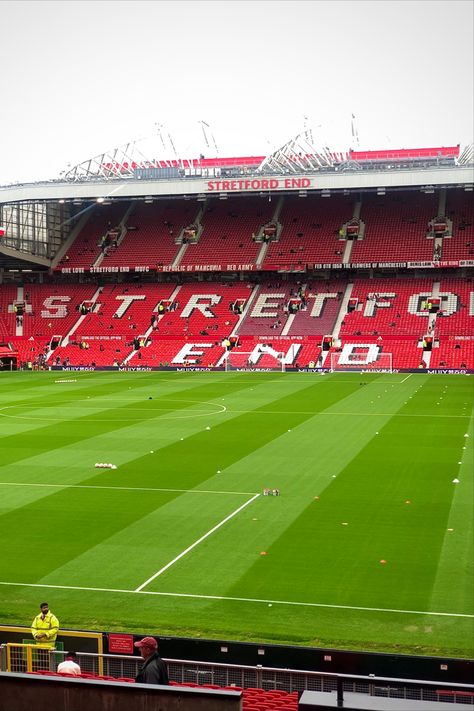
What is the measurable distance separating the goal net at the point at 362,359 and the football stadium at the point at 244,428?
26 centimetres

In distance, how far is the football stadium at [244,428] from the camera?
603 inches

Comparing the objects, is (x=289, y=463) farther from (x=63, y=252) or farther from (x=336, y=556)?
(x=63, y=252)

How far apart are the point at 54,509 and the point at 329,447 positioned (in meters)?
13.7

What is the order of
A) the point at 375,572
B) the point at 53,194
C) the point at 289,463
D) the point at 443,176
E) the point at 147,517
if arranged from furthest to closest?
the point at 53,194, the point at 443,176, the point at 289,463, the point at 147,517, the point at 375,572

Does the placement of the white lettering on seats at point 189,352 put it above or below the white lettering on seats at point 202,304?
below

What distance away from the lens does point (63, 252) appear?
317 ft

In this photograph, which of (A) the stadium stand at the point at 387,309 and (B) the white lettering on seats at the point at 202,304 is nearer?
(A) the stadium stand at the point at 387,309

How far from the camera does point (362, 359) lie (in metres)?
76.7

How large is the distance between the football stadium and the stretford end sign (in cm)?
19

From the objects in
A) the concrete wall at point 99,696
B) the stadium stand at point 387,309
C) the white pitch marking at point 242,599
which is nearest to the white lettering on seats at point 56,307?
the stadium stand at point 387,309

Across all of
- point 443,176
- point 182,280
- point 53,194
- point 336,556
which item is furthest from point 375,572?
point 182,280

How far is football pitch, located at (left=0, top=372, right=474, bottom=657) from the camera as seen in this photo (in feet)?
57.3

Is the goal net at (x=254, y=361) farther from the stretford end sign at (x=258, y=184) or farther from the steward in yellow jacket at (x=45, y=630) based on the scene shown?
the steward in yellow jacket at (x=45, y=630)

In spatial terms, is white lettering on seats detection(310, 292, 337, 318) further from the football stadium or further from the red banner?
the red banner
